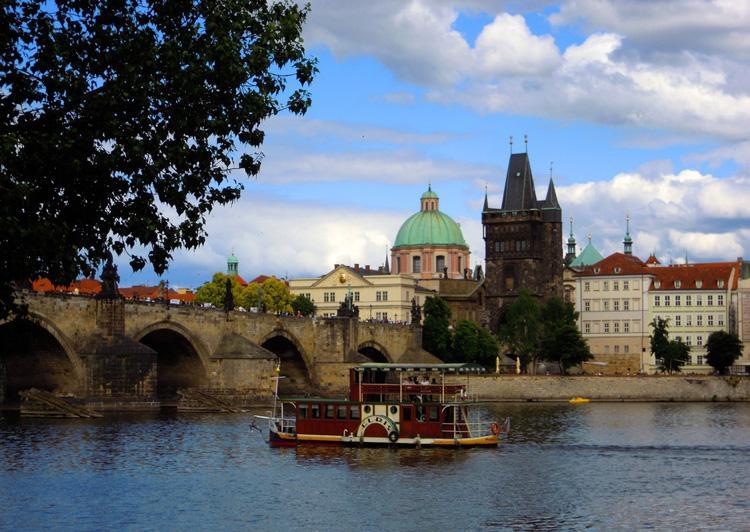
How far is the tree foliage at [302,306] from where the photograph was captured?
149875mm

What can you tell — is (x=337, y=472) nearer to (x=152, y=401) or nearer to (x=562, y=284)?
(x=152, y=401)

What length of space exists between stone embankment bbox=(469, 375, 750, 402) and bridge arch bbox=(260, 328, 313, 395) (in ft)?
48.8

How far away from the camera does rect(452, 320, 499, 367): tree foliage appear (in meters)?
127

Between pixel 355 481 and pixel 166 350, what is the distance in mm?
41618

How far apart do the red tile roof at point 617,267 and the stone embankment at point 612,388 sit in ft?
152

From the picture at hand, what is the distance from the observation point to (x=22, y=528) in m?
34.1

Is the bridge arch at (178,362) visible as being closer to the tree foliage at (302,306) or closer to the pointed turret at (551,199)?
the tree foliage at (302,306)

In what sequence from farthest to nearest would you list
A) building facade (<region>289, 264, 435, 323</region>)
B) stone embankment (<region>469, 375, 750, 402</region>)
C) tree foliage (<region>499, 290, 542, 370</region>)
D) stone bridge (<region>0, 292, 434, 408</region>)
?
1. building facade (<region>289, 264, 435, 323</region>)
2. tree foliage (<region>499, 290, 542, 370</region>)
3. stone embankment (<region>469, 375, 750, 402</region>)
4. stone bridge (<region>0, 292, 434, 408</region>)

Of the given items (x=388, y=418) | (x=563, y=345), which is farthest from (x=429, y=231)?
(x=388, y=418)

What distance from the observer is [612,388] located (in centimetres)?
10725

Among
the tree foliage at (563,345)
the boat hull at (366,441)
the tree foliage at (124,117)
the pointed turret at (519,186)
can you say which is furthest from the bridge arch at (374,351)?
the tree foliage at (124,117)

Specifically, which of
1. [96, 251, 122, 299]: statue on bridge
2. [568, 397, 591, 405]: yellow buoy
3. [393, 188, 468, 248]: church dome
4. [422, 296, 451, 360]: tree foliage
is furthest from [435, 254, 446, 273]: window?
[96, 251, 122, 299]: statue on bridge

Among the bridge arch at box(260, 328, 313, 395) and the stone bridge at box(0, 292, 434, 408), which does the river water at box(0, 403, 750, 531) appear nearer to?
the stone bridge at box(0, 292, 434, 408)

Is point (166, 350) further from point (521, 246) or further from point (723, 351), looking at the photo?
point (521, 246)
